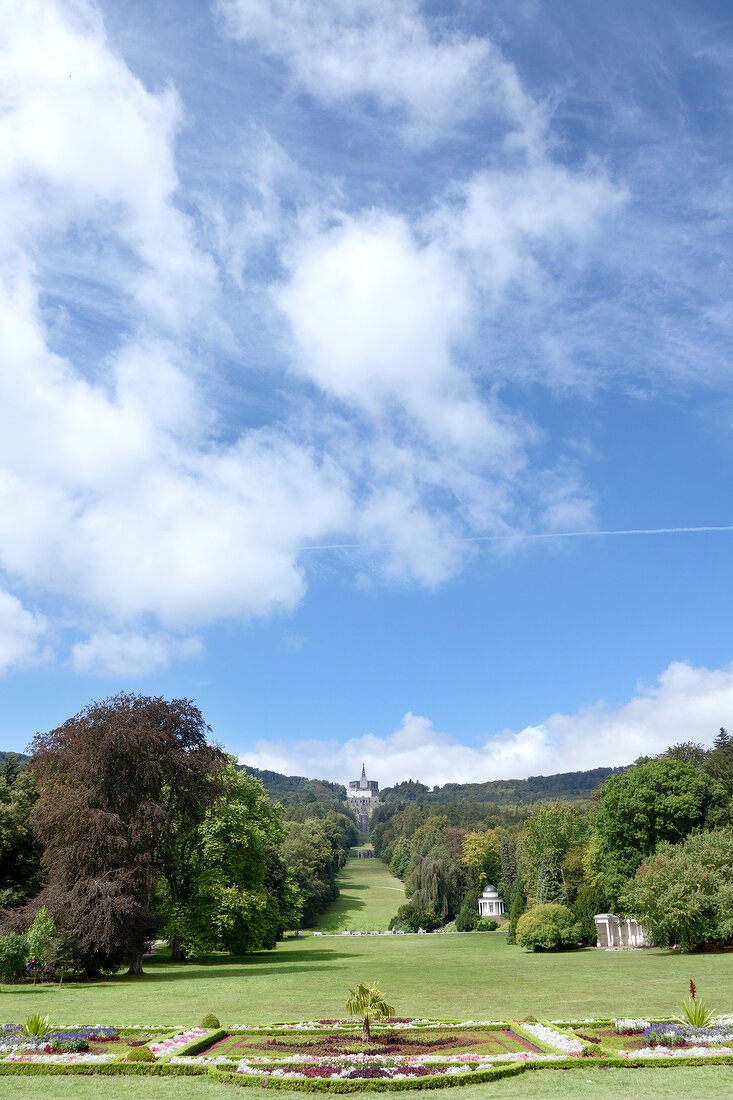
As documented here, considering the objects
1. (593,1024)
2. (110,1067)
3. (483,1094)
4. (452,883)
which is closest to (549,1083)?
(483,1094)

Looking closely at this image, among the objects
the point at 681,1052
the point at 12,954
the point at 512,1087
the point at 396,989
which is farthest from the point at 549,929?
the point at 512,1087

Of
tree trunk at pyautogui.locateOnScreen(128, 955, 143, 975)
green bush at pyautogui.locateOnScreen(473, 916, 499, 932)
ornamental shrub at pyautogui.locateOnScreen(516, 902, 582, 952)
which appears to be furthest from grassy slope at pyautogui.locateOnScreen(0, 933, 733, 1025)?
green bush at pyautogui.locateOnScreen(473, 916, 499, 932)

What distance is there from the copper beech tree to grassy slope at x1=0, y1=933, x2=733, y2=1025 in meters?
2.48

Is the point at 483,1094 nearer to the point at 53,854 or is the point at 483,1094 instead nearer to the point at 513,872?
the point at 53,854

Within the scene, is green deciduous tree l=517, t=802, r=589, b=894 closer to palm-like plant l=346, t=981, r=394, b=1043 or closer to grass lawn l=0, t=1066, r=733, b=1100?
palm-like plant l=346, t=981, r=394, b=1043

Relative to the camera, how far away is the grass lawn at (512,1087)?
13.1m

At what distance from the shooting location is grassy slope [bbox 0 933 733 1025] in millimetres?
23297

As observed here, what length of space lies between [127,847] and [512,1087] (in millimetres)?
26381

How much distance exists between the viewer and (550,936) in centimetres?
5441

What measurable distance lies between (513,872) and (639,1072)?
9795 centimetres

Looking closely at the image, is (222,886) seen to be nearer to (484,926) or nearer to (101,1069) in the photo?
(101,1069)

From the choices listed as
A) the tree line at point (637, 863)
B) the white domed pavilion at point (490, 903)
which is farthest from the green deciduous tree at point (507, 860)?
the white domed pavilion at point (490, 903)

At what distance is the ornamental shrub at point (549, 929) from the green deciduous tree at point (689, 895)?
412 inches

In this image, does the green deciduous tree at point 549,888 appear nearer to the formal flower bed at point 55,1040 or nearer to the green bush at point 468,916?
the green bush at point 468,916
